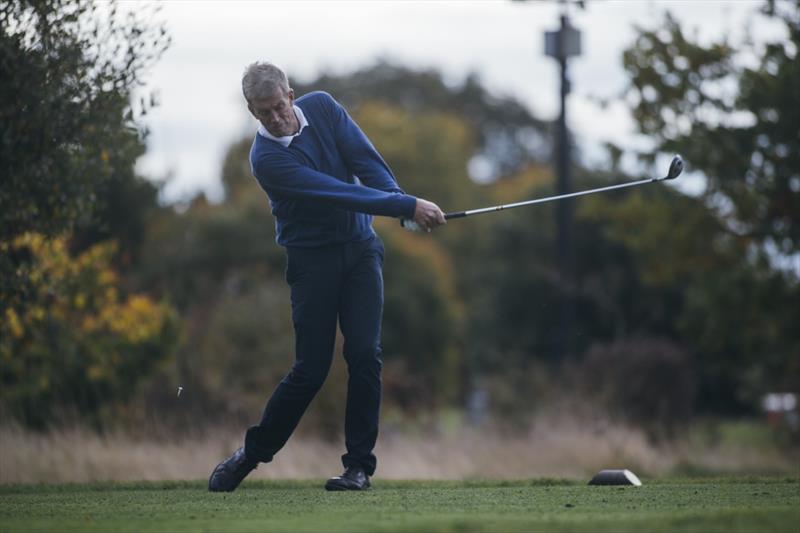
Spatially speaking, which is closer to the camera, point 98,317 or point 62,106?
point 62,106

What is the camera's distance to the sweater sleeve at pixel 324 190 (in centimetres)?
720

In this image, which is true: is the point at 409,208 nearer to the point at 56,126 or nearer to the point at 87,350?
the point at 56,126

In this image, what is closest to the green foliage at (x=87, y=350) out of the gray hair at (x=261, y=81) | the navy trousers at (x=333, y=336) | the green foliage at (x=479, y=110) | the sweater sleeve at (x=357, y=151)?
the navy trousers at (x=333, y=336)

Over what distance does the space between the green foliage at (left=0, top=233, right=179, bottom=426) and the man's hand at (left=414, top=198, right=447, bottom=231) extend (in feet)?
25.9

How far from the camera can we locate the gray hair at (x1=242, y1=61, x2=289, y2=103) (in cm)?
717

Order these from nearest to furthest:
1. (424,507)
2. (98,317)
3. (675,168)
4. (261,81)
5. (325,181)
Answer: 1. (424,507)
2. (261,81)
3. (325,181)
4. (675,168)
5. (98,317)

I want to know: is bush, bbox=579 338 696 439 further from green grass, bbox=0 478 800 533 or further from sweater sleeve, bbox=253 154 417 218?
sweater sleeve, bbox=253 154 417 218

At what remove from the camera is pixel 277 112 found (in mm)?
7281

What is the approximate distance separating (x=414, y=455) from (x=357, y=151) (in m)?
8.99

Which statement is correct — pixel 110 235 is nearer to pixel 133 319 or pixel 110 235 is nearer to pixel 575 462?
pixel 133 319

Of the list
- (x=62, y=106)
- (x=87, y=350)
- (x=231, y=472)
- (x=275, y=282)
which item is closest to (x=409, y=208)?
(x=231, y=472)

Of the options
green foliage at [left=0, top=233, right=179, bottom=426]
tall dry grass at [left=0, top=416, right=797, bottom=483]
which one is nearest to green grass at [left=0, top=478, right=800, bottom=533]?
tall dry grass at [left=0, top=416, right=797, bottom=483]

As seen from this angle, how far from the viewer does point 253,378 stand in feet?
69.1

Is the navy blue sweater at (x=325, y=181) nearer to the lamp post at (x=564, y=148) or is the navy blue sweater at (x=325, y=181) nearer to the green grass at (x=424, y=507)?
the green grass at (x=424, y=507)
